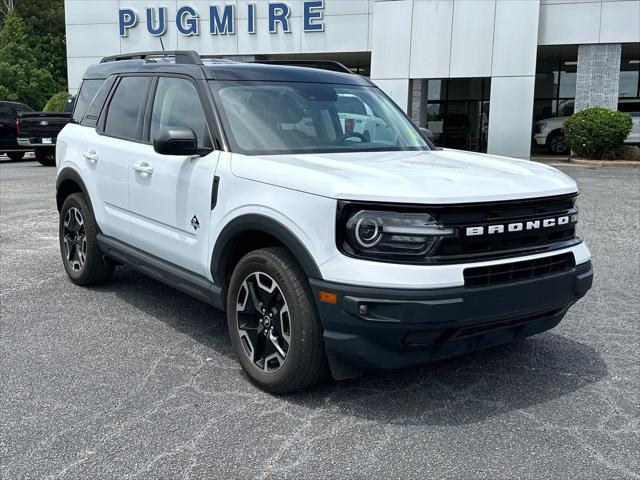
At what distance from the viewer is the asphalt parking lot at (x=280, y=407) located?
3123 millimetres

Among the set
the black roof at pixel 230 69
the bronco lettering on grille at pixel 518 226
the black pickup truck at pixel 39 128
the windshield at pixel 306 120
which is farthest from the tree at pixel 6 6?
the bronco lettering on grille at pixel 518 226

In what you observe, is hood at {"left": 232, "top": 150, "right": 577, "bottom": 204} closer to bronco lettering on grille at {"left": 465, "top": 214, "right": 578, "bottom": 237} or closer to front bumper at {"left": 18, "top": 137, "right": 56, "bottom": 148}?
bronco lettering on grille at {"left": 465, "top": 214, "right": 578, "bottom": 237}

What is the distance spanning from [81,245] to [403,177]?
3585 mm

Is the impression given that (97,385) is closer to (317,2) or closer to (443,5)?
(443,5)

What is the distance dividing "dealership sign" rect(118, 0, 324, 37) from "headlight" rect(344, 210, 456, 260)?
22.6m

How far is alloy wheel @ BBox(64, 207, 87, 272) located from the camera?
5.88m

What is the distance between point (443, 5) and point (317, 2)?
16.4 ft

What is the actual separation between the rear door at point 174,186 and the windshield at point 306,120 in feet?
0.63

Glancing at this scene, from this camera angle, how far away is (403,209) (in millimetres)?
3250

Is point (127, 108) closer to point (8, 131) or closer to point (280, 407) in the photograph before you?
point (280, 407)

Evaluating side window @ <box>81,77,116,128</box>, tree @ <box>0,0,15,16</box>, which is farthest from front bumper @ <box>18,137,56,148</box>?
tree @ <box>0,0,15,16</box>

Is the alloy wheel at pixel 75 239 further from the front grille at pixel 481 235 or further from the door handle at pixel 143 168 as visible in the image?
the front grille at pixel 481 235

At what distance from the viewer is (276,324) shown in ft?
12.4

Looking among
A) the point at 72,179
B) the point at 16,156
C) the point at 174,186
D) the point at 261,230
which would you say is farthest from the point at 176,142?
the point at 16,156
